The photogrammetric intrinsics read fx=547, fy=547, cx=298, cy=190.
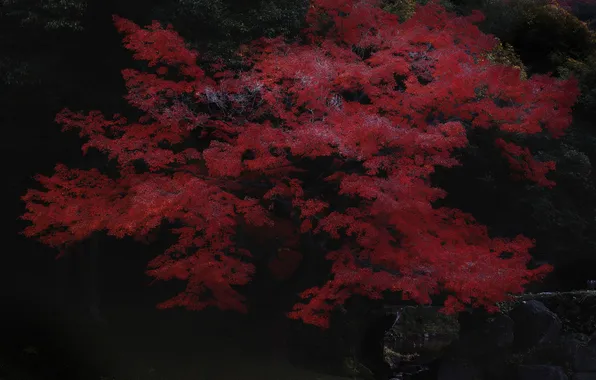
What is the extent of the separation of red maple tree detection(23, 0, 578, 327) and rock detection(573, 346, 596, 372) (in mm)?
3457

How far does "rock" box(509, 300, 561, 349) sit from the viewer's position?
13227mm

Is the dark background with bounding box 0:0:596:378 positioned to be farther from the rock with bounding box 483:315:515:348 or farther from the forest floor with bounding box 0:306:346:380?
the rock with bounding box 483:315:515:348

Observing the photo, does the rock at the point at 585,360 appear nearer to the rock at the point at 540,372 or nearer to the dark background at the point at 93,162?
the rock at the point at 540,372

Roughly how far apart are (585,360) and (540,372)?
137cm

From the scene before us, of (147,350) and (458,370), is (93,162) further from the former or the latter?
(458,370)

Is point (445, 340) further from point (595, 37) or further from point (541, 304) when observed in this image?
point (595, 37)

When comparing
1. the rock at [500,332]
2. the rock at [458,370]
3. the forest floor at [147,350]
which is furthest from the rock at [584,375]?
the forest floor at [147,350]

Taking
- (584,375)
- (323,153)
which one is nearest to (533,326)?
(584,375)

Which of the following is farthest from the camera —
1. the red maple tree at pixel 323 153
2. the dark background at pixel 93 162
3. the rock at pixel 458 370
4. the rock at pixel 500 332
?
the rock at pixel 500 332

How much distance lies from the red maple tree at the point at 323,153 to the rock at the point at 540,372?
2.82 m

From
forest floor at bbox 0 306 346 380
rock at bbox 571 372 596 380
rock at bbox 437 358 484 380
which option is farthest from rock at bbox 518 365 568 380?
forest floor at bbox 0 306 346 380

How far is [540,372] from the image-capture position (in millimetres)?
12852

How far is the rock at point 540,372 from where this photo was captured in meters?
12.8

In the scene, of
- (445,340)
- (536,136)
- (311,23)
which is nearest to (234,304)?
(445,340)
